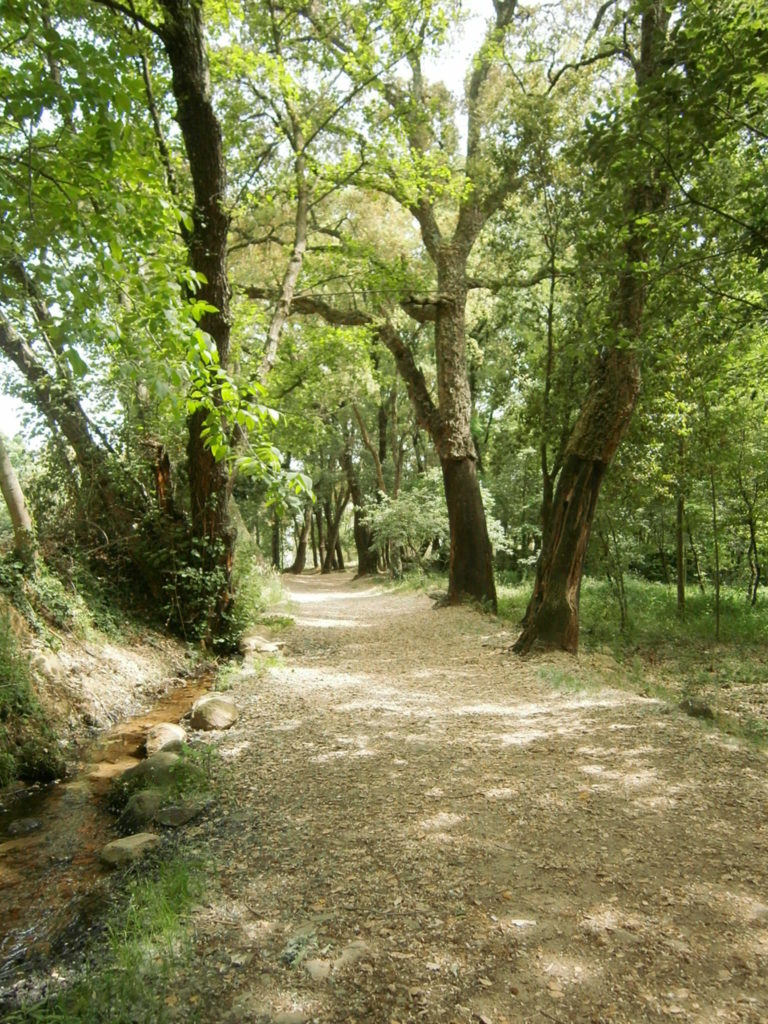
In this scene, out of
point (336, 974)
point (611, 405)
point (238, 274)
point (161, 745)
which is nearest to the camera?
point (336, 974)

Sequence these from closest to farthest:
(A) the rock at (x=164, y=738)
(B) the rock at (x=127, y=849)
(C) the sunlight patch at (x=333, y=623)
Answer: (B) the rock at (x=127, y=849), (A) the rock at (x=164, y=738), (C) the sunlight patch at (x=333, y=623)

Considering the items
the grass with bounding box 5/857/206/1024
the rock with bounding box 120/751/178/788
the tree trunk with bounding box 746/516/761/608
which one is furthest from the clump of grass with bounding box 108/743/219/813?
the tree trunk with bounding box 746/516/761/608

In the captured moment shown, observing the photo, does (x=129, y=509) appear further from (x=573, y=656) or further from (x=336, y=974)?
(x=336, y=974)

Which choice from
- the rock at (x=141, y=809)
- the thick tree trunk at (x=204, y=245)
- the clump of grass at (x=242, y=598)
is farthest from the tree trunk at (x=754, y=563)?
the rock at (x=141, y=809)

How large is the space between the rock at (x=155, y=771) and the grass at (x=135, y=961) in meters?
1.07

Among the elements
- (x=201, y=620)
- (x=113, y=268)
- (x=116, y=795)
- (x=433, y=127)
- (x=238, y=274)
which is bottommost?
(x=116, y=795)

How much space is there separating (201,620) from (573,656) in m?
4.76

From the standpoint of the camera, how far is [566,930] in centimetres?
254

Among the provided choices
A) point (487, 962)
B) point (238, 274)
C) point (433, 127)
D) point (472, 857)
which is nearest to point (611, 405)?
point (472, 857)

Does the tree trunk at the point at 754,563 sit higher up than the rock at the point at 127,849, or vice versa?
the tree trunk at the point at 754,563

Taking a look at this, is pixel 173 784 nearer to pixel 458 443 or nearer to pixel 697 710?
pixel 697 710

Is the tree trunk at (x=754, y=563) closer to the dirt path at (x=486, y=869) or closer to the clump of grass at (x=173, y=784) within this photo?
the dirt path at (x=486, y=869)

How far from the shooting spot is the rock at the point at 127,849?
129 inches

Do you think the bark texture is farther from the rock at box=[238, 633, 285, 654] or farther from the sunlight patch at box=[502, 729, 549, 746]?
the rock at box=[238, 633, 285, 654]
